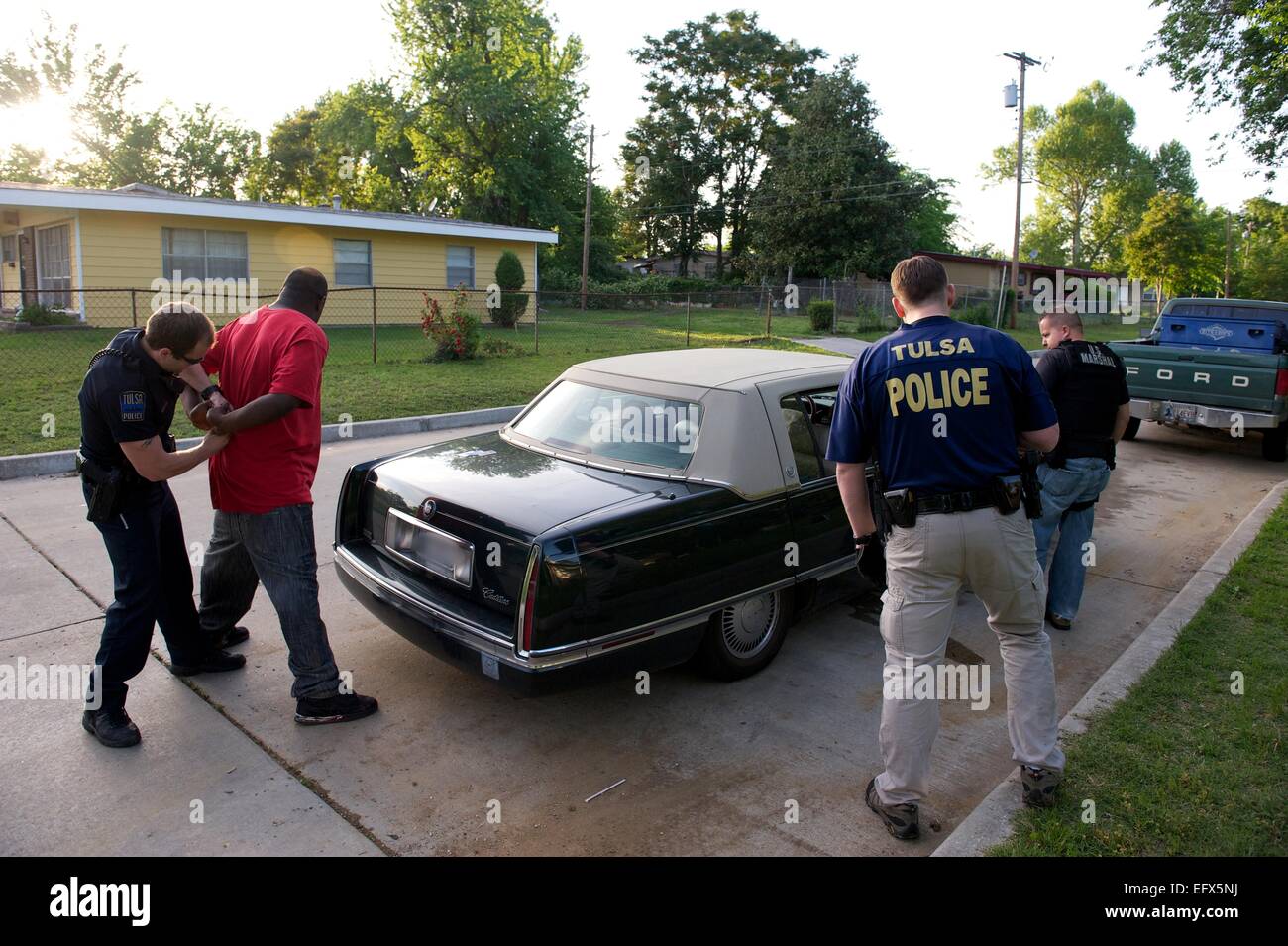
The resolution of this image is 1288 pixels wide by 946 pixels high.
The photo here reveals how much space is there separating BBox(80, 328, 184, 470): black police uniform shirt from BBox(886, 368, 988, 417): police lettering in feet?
9.52

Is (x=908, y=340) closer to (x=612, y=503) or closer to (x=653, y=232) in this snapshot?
(x=612, y=503)

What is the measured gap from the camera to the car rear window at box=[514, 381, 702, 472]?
13.8ft

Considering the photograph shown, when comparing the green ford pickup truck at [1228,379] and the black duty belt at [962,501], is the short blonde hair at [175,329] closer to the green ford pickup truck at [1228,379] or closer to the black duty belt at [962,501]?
the black duty belt at [962,501]

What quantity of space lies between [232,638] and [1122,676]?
14.6 ft

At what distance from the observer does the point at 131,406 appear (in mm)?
3352

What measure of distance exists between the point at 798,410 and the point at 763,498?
2.12 feet

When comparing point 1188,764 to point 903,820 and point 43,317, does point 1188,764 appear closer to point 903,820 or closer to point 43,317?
point 903,820

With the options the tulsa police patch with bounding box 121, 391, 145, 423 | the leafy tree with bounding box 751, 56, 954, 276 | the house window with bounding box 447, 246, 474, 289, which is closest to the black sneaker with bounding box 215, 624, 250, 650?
the tulsa police patch with bounding box 121, 391, 145, 423

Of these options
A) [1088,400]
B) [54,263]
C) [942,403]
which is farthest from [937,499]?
[54,263]

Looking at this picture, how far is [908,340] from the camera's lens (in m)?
3.05

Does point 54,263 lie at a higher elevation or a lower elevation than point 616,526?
higher
